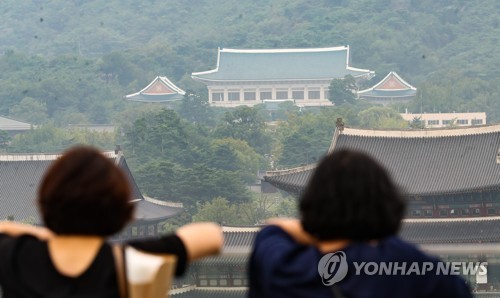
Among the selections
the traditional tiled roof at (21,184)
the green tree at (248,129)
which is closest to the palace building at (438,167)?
the traditional tiled roof at (21,184)

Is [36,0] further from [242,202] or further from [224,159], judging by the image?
[242,202]

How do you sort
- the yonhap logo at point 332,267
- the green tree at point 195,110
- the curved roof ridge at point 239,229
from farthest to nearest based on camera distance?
the green tree at point 195,110
the curved roof ridge at point 239,229
the yonhap logo at point 332,267

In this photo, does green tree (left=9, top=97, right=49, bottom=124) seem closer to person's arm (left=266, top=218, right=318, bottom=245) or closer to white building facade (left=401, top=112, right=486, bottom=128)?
white building facade (left=401, top=112, right=486, bottom=128)

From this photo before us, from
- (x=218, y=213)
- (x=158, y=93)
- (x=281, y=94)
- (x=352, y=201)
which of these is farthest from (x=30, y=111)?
(x=352, y=201)

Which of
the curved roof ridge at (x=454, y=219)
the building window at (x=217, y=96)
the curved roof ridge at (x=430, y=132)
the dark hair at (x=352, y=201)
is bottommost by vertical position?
the building window at (x=217, y=96)

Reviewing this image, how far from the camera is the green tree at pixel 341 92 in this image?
94.9 m

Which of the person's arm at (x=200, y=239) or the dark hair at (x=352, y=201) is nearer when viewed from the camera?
the dark hair at (x=352, y=201)

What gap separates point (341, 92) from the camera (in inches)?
3735

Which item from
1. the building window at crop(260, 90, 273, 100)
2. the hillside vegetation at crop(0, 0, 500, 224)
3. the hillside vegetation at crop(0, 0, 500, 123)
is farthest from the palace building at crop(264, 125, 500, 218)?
the building window at crop(260, 90, 273, 100)

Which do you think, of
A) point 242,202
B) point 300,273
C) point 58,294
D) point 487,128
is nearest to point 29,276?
point 58,294

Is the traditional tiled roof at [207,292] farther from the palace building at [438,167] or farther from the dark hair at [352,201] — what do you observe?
the palace building at [438,167]

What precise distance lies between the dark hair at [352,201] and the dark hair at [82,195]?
1.71ft

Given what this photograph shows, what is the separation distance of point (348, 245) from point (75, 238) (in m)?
0.76

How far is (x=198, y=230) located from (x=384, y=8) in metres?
125
